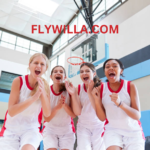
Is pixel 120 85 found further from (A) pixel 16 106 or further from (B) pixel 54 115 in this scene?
(A) pixel 16 106

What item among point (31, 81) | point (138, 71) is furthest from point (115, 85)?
point (138, 71)

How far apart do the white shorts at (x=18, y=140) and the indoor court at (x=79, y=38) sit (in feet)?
0.25

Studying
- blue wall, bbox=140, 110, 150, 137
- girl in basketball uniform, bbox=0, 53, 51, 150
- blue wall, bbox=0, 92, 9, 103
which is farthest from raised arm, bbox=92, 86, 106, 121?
blue wall, bbox=0, 92, 9, 103

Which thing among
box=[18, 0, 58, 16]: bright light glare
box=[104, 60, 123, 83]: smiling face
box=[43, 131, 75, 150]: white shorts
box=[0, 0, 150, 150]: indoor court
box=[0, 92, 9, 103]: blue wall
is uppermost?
box=[18, 0, 58, 16]: bright light glare

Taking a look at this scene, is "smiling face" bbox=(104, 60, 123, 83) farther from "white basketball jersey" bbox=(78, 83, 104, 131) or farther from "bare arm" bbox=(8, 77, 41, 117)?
"bare arm" bbox=(8, 77, 41, 117)

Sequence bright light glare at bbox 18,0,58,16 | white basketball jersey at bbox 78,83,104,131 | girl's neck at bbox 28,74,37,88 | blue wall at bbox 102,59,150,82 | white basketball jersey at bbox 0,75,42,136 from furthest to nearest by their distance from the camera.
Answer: bright light glare at bbox 18,0,58,16 → blue wall at bbox 102,59,150,82 → white basketball jersey at bbox 78,83,104,131 → girl's neck at bbox 28,74,37,88 → white basketball jersey at bbox 0,75,42,136

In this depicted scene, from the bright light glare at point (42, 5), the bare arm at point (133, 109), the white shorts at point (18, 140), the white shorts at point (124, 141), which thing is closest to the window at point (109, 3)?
the bright light glare at point (42, 5)

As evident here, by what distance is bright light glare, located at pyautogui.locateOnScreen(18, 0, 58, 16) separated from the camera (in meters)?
9.06

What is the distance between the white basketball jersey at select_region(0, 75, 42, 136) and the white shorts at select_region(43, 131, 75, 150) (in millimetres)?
324

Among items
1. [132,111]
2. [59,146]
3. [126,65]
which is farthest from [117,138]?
[126,65]

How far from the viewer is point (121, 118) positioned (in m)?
1.86

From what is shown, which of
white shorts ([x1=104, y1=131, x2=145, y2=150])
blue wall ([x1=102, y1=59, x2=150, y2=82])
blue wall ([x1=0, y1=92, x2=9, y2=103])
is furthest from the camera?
blue wall ([x1=0, y1=92, x2=9, y2=103])

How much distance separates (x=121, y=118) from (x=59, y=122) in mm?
983

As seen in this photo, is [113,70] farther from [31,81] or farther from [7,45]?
[7,45]
